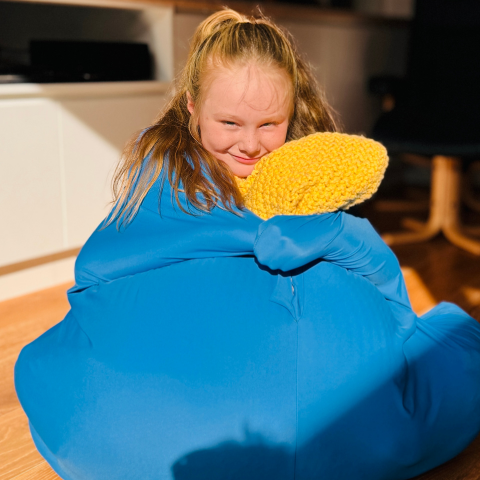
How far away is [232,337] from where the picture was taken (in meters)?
0.94

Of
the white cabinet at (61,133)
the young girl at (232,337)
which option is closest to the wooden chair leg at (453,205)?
the white cabinet at (61,133)

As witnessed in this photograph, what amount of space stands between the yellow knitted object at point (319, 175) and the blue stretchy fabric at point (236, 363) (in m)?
0.03

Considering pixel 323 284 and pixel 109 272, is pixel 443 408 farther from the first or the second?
pixel 109 272

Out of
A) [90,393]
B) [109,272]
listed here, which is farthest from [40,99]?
[90,393]

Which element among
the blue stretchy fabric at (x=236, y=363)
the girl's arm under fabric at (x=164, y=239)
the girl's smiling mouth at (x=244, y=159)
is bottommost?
the blue stretchy fabric at (x=236, y=363)

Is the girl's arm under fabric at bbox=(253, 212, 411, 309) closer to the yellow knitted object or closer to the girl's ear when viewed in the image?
the yellow knitted object

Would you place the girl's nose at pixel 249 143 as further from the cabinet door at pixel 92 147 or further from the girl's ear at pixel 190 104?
the cabinet door at pixel 92 147

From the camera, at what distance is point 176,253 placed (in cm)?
100

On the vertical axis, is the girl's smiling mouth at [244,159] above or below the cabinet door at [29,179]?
above

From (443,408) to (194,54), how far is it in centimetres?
80

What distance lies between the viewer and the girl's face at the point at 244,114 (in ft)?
3.40

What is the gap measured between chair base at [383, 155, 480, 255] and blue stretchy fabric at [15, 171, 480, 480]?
162 centimetres

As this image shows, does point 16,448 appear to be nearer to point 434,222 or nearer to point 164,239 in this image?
point 164,239

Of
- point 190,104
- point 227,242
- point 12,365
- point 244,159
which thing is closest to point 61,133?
point 12,365
